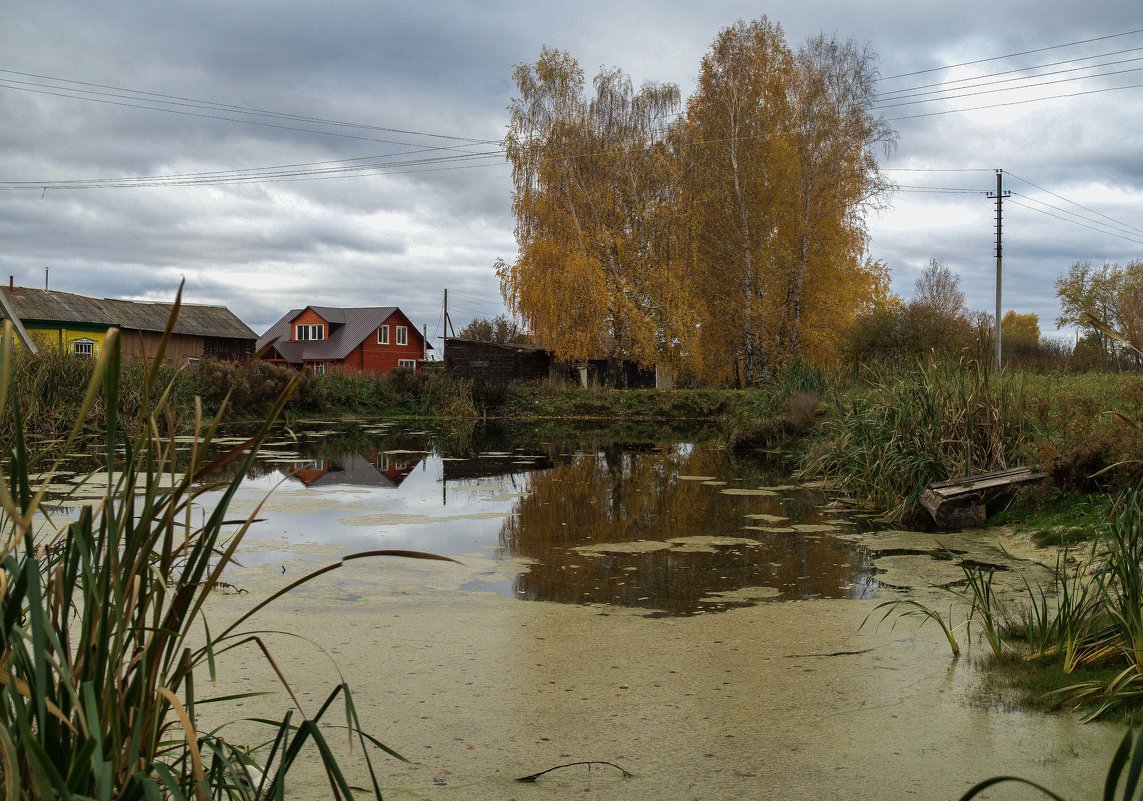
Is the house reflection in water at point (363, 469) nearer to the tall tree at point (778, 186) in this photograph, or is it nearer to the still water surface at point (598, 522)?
the still water surface at point (598, 522)

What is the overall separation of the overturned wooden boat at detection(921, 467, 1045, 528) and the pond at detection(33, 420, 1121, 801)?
0.30m

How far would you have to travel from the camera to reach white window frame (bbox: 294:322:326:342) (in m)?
40.5

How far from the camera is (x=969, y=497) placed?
713cm

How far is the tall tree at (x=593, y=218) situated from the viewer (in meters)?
24.9

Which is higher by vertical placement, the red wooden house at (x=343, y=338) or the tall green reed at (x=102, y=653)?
the red wooden house at (x=343, y=338)

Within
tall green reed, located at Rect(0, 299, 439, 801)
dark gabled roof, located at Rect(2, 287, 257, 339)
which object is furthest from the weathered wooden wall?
tall green reed, located at Rect(0, 299, 439, 801)

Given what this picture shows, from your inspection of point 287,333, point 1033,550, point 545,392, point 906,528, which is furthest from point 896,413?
point 287,333

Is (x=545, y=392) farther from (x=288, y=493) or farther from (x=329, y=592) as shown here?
(x=329, y=592)

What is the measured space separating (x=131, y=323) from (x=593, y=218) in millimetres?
21240

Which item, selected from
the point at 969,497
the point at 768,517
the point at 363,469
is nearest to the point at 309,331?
the point at 363,469

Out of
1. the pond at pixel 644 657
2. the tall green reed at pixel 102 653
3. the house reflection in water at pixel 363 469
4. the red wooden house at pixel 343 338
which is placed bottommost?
the pond at pixel 644 657

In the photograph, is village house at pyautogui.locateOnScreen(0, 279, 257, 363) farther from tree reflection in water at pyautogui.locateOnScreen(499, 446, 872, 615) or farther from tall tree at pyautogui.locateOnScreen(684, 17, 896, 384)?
tree reflection in water at pyautogui.locateOnScreen(499, 446, 872, 615)

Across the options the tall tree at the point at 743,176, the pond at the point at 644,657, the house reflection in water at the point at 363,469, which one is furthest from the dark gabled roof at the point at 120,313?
the pond at the point at 644,657

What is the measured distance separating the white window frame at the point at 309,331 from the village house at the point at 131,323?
1928 millimetres
